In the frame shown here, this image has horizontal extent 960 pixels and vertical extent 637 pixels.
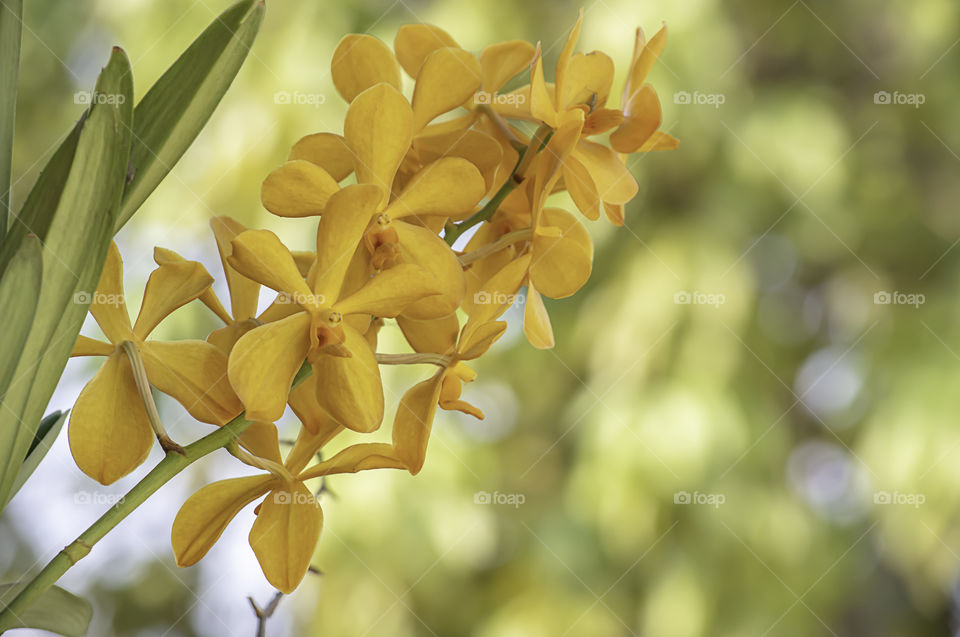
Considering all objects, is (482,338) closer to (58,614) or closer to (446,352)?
(446,352)

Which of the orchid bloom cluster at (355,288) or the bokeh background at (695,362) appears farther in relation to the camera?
the bokeh background at (695,362)

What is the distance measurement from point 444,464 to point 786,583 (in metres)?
0.83

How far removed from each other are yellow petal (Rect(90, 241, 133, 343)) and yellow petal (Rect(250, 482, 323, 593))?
8cm

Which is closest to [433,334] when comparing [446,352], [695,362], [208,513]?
[446,352]

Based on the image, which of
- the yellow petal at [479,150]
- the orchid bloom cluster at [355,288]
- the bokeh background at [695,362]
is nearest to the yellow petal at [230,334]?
the orchid bloom cluster at [355,288]

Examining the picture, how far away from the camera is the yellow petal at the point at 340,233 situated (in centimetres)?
26

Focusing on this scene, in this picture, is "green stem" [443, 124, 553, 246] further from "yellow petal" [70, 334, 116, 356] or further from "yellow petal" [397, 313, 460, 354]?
"yellow petal" [70, 334, 116, 356]

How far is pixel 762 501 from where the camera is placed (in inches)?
69.5

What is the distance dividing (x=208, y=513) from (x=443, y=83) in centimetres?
19

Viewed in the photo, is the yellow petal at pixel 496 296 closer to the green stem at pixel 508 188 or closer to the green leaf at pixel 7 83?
the green stem at pixel 508 188

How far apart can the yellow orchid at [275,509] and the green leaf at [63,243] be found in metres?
A: 0.07

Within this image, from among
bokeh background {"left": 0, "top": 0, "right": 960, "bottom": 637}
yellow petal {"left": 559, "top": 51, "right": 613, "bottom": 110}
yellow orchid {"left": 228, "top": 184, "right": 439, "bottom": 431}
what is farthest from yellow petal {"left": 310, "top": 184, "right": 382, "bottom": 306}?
bokeh background {"left": 0, "top": 0, "right": 960, "bottom": 637}

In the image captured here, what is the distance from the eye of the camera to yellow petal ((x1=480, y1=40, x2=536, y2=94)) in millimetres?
386

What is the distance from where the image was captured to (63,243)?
0.22 meters
